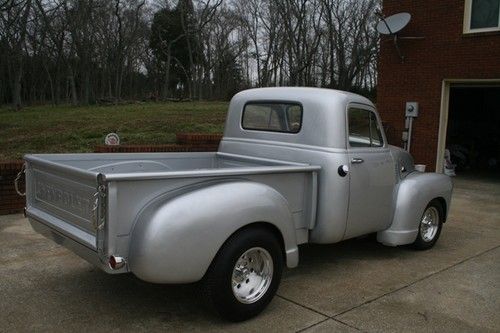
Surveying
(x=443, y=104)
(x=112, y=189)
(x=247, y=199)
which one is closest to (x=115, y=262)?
(x=112, y=189)

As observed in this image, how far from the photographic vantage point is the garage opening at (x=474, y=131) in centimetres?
1475

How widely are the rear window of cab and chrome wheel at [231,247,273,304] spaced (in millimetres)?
1517

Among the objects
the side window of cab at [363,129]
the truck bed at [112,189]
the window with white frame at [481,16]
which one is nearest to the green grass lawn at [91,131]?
the truck bed at [112,189]

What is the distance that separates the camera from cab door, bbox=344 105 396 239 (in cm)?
484

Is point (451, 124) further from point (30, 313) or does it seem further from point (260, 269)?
point (30, 313)

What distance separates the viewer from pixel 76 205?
3.67 m

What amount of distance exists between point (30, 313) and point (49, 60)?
43776 millimetres

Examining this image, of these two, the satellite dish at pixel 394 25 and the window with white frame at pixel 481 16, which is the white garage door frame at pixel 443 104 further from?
the satellite dish at pixel 394 25

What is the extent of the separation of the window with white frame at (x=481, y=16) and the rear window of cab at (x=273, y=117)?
27.3ft

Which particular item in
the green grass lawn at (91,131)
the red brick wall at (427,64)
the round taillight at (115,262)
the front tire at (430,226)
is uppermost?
the red brick wall at (427,64)

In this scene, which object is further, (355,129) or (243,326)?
(355,129)

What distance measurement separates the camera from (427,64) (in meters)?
12.3

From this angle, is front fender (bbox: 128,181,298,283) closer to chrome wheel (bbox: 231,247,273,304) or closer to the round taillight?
the round taillight

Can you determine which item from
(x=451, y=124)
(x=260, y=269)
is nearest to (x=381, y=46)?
(x=451, y=124)
